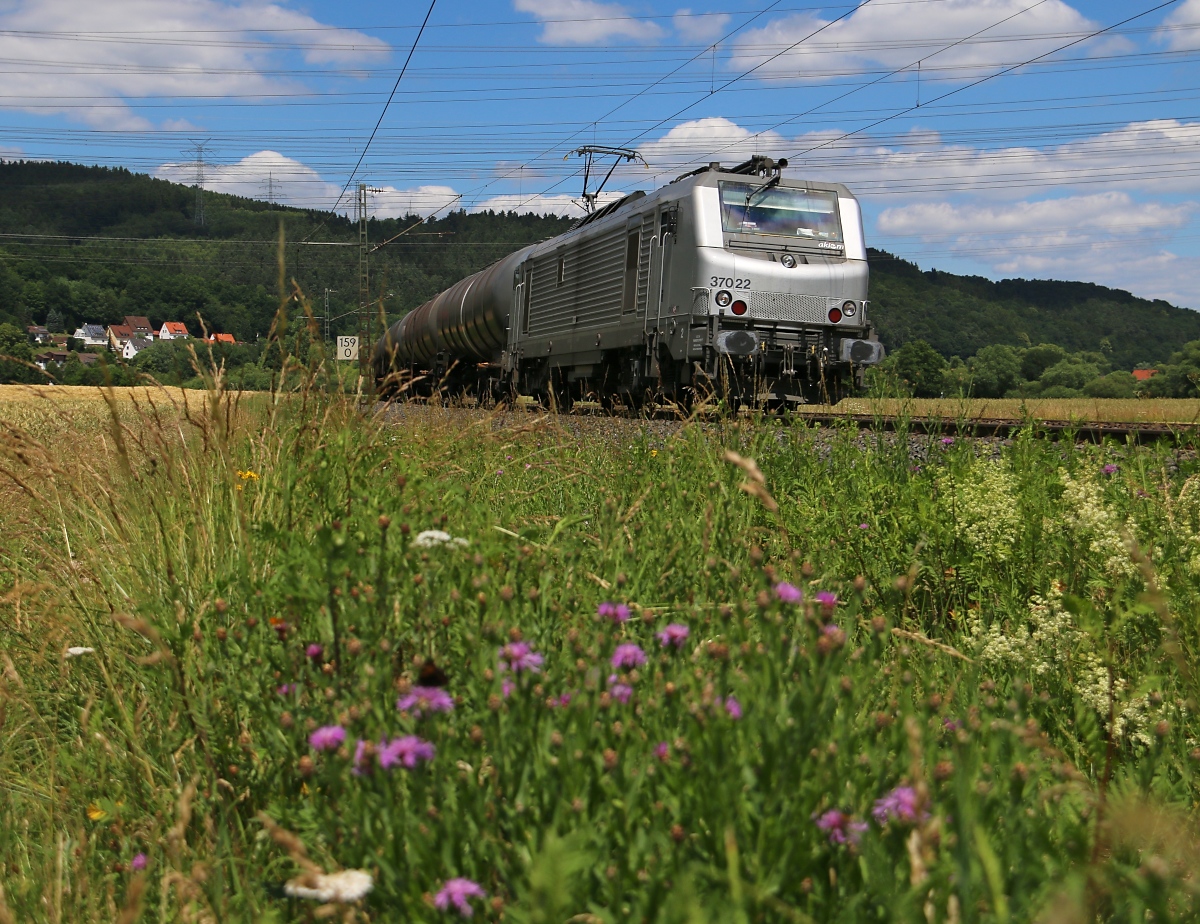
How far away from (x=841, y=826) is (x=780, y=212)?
13.2m

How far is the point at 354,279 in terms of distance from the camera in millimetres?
56156

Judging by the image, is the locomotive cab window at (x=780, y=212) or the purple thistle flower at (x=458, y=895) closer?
the purple thistle flower at (x=458, y=895)

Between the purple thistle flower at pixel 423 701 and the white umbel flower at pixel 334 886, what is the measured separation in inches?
9.0

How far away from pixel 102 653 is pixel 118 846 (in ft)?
3.00

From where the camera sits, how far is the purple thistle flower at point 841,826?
1.30 meters

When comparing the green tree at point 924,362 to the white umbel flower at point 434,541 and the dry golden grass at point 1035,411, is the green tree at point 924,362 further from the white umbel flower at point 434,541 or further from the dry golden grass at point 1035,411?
the white umbel flower at point 434,541

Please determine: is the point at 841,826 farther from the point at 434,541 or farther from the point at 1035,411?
the point at 1035,411

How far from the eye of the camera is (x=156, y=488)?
11.3 ft

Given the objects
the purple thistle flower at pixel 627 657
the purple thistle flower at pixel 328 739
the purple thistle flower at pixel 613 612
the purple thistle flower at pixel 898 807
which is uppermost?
the purple thistle flower at pixel 613 612

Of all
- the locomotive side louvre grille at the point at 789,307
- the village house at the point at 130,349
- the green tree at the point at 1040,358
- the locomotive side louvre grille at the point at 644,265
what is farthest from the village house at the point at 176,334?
Result: the green tree at the point at 1040,358

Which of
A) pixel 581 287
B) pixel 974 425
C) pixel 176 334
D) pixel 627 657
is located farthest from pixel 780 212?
pixel 627 657

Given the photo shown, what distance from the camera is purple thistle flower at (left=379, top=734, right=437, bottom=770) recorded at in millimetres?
1308

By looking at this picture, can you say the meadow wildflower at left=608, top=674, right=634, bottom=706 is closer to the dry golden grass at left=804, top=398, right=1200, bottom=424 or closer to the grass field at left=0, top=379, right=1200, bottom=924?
the grass field at left=0, top=379, right=1200, bottom=924

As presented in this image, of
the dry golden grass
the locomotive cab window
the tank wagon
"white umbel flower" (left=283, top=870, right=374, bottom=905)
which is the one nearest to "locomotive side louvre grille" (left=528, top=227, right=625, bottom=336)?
the tank wagon
